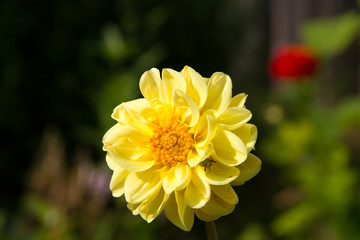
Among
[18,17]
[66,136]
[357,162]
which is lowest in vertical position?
[357,162]

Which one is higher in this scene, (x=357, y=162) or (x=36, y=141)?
(x=36, y=141)

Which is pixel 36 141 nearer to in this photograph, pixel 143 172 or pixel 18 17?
pixel 18 17

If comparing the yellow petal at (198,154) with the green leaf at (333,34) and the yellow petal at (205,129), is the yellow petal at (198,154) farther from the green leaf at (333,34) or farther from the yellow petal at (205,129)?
the green leaf at (333,34)

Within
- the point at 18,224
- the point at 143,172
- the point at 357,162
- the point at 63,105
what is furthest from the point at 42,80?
the point at 143,172

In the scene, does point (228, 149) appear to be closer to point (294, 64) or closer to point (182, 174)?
point (182, 174)

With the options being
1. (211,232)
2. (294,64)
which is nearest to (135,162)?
(211,232)

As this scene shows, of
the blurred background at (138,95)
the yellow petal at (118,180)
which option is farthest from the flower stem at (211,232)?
the blurred background at (138,95)

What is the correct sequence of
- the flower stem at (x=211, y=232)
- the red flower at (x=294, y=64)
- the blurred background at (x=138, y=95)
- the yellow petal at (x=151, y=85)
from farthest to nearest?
the red flower at (x=294, y=64), the blurred background at (x=138, y=95), the yellow petal at (x=151, y=85), the flower stem at (x=211, y=232)

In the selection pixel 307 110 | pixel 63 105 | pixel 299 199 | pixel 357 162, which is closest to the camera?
pixel 307 110
